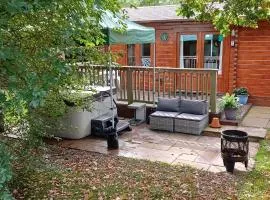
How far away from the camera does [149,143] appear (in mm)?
6914

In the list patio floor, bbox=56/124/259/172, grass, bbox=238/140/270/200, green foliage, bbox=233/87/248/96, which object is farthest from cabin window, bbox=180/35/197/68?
grass, bbox=238/140/270/200

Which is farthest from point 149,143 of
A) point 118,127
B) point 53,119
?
point 53,119

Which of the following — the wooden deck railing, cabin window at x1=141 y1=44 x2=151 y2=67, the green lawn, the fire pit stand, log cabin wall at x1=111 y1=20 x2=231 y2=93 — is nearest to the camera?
Result: the green lawn

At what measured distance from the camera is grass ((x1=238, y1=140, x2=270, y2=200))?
183 inches

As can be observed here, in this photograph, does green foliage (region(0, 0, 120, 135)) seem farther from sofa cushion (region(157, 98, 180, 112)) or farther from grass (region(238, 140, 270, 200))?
sofa cushion (region(157, 98, 180, 112))

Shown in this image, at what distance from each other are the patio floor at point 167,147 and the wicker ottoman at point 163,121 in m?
0.13

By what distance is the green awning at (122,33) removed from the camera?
6014 mm

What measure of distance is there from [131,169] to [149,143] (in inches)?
57.8

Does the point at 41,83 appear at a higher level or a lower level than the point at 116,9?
lower

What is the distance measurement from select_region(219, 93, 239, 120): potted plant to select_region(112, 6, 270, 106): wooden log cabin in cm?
275

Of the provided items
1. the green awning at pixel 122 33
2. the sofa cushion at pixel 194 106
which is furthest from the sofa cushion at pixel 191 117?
the green awning at pixel 122 33

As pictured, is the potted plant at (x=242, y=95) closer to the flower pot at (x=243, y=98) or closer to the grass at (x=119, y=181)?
the flower pot at (x=243, y=98)

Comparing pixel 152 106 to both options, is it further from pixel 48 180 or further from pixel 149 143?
pixel 48 180

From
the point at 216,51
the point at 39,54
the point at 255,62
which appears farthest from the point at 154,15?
the point at 39,54
